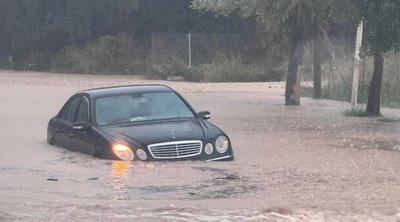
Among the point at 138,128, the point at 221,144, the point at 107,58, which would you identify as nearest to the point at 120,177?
the point at 138,128

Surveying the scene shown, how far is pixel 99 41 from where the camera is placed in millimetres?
52375

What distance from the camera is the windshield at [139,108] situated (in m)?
12.6

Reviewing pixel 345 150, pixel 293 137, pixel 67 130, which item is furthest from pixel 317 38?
pixel 67 130

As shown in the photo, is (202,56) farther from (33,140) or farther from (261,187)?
(261,187)

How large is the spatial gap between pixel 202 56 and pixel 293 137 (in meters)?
30.1

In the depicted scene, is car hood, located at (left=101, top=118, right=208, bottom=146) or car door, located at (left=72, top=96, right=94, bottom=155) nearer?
car hood, located at (left=101, top=118, right=208, bottom=146)

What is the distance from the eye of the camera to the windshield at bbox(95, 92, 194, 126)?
12562 mm

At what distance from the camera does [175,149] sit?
38.2 feet

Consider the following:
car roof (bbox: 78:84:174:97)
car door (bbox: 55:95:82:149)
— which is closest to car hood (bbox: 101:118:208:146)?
car roof (bbox: 78:84:174:97)

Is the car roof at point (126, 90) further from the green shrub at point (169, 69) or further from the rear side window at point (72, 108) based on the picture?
the green shrub at point (169, 69)

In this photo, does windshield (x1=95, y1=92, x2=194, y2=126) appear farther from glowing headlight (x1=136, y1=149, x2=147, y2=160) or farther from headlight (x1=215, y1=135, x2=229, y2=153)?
glowing headlight (x1=136, y1=149, x2=147, y2=160)

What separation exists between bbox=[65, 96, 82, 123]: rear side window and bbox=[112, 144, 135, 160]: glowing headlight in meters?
2.13

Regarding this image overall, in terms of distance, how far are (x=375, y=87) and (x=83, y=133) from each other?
1111 cm

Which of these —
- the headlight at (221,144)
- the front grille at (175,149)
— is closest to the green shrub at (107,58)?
the headlight at (221,144)
